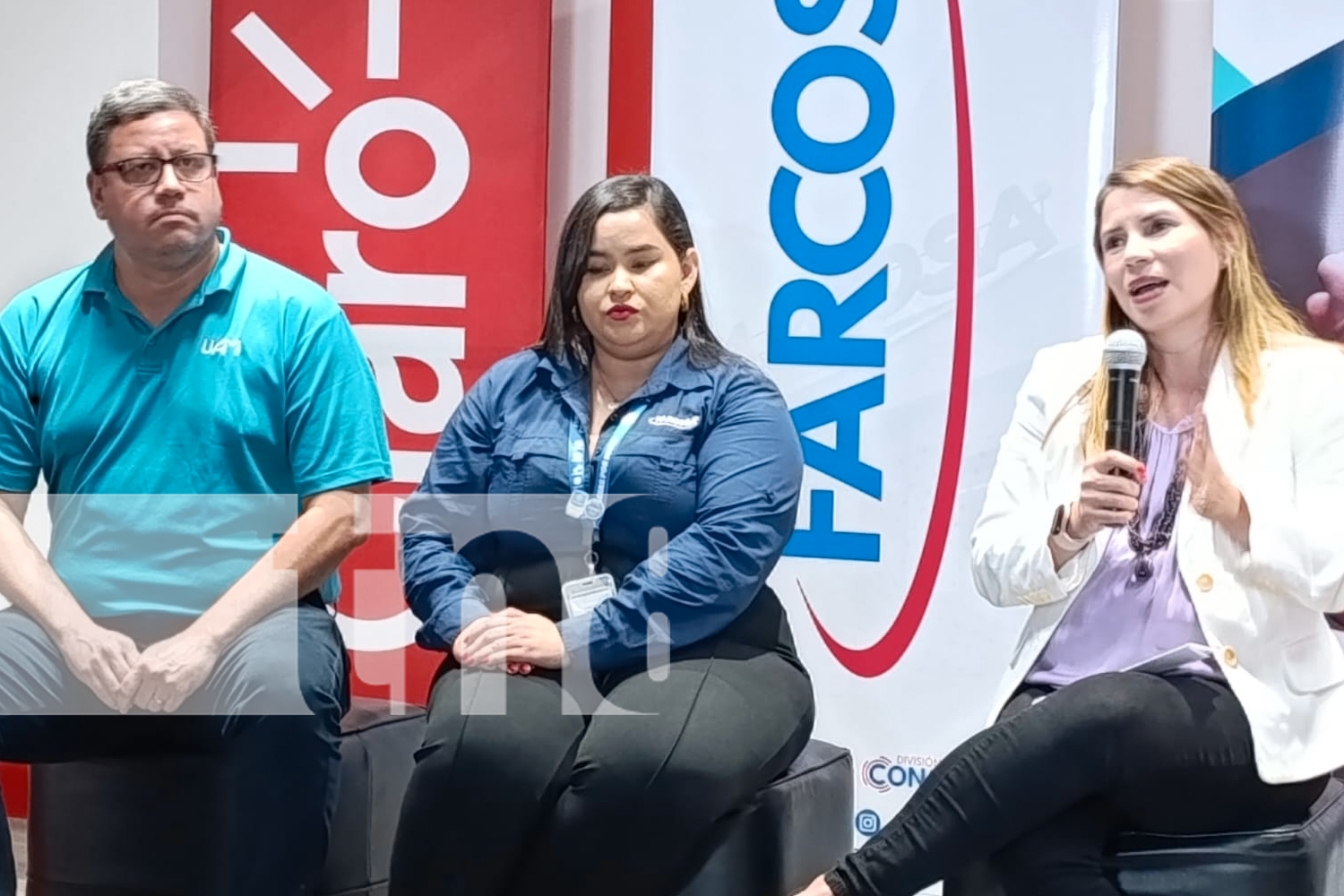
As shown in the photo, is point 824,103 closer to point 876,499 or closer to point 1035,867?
point 876,499

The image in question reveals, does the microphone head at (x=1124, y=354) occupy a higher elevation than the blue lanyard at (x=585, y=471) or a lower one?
higher

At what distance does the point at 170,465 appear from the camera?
8.15ft

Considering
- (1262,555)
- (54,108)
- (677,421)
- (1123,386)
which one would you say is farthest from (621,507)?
(54,108)

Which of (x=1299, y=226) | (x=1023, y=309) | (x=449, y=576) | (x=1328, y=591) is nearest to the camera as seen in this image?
(x=1328, y=591)

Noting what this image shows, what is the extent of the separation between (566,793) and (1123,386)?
0.94 m

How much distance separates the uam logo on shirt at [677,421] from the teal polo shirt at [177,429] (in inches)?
19.3

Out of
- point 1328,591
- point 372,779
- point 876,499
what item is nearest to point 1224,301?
point 1328,591

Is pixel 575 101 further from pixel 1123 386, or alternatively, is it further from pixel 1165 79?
pixel 1123 386

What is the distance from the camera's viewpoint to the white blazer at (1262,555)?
199 centimetres

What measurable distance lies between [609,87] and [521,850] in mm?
1849

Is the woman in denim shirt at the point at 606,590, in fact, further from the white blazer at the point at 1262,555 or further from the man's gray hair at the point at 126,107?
the man's gray hair at the point at 126,107

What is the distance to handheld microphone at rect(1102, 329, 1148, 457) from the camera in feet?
6.31

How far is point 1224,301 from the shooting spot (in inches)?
87.4

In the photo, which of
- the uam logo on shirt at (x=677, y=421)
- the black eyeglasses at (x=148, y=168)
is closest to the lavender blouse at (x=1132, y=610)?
the uam logo on shirt at (x=677, y=421)
